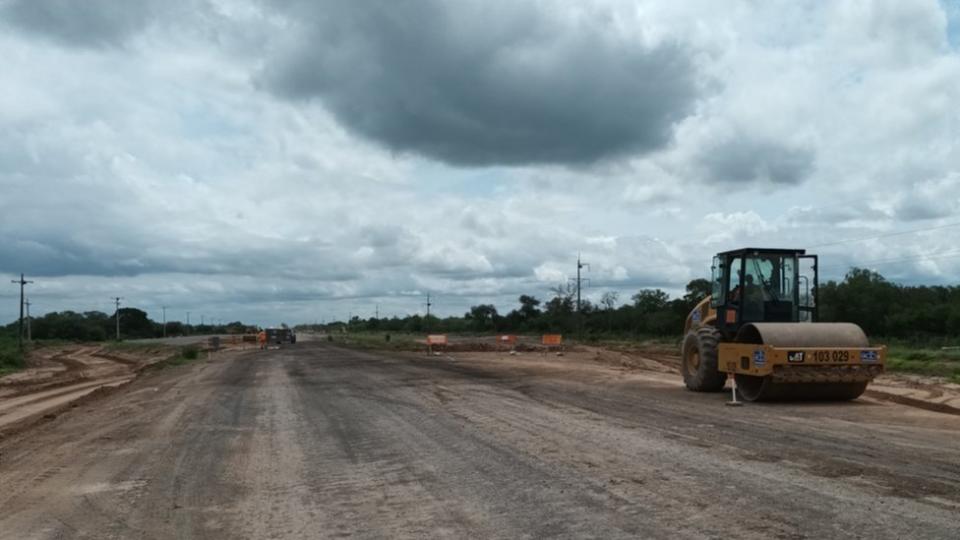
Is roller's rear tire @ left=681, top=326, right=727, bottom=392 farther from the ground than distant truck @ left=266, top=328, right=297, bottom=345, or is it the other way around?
roller's rear tire @ left=681, top=326, right=727, bottom=392

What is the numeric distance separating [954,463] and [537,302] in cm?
12886

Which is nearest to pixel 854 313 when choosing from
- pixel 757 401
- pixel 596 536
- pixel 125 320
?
pixel 757 401

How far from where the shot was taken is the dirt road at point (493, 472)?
7105 millimetres

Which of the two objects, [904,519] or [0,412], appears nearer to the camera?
[904,519]

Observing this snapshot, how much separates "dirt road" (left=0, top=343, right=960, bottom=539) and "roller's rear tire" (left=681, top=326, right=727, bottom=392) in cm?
219

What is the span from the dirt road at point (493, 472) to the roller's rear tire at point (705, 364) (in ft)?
7.18

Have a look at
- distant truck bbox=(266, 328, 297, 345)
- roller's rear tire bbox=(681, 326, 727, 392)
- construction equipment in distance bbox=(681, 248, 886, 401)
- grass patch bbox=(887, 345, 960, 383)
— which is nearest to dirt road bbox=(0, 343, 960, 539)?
construction equipment in distance bbox=(681, 248, 886, 401)

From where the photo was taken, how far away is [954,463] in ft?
30.8

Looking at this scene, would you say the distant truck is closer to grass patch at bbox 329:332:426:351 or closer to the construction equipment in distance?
grass patch at bbox 329:332:426:351

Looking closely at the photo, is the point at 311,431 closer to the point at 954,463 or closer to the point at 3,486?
the point at 3,486

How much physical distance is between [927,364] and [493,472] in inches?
1044

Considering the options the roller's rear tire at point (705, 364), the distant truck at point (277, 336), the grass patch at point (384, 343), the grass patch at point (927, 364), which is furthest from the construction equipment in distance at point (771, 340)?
the distant truck at point (277, 336)

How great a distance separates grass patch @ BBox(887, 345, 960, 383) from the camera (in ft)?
86.6

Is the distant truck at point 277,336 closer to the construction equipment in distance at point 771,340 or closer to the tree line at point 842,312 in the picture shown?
the tree line at point 842,312
